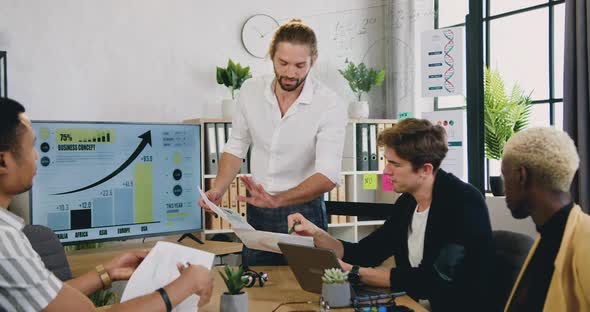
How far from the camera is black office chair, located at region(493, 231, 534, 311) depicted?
1.93m

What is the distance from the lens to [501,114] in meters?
4.71

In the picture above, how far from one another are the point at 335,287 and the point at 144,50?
3480mm

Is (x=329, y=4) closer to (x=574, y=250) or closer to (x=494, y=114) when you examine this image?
(x=494, y=114)

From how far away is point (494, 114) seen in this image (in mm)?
4723

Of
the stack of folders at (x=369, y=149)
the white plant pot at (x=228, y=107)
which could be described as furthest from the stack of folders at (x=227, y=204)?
the stack of folders at (x=369, y=149)

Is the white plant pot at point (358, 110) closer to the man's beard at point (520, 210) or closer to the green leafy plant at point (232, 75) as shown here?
the green leafy plant at point (232, 75)

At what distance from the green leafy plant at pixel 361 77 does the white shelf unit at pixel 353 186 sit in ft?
0.91

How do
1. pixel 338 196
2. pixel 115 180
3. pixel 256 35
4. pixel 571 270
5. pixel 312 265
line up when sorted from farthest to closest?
pixel 256 35
pixel 338 196
pixel 115 180
pixel 312 265
pixel 571 270

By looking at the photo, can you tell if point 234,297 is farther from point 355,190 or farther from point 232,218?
point 355,190

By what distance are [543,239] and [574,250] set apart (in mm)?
213

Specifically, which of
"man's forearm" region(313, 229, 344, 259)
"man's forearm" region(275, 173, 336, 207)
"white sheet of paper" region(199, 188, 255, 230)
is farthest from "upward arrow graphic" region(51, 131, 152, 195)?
"man's forearm" region(313, 229, 344, 259)

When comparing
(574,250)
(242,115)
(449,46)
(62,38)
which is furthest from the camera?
(62,38)

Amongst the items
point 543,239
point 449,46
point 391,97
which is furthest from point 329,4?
point 543,239

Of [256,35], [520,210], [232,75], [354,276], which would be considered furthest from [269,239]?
[256,35]
